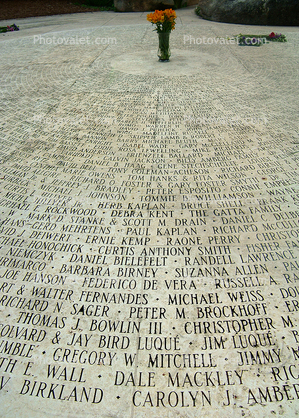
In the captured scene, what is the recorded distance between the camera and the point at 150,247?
12.6ft

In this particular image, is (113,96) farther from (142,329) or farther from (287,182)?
(142,329)

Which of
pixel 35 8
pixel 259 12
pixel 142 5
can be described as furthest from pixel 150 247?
pixel 35 8

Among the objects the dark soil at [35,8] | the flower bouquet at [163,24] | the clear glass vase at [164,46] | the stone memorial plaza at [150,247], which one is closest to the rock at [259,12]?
the flower bouquet at [163,24]

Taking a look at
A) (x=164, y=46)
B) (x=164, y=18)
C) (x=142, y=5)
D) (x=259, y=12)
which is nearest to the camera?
(x=164, y=18)

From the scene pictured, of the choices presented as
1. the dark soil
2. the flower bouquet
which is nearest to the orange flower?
the flower bouquet

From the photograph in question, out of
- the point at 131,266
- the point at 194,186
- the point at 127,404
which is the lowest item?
the point at 127,404

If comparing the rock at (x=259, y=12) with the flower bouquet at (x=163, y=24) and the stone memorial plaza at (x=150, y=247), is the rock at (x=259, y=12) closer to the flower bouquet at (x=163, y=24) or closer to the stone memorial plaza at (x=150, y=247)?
the flower bouquet at (x=163, y=24)

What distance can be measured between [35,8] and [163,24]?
15992 millimetres

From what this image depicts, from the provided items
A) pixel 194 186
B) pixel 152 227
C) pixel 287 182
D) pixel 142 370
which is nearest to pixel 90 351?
pixel 142 370

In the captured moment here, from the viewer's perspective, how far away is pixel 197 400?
2.55m

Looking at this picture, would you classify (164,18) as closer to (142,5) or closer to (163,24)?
(163,24)

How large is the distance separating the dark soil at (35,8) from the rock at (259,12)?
936cm

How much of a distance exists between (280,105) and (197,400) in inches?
236

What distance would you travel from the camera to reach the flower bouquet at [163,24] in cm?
823
